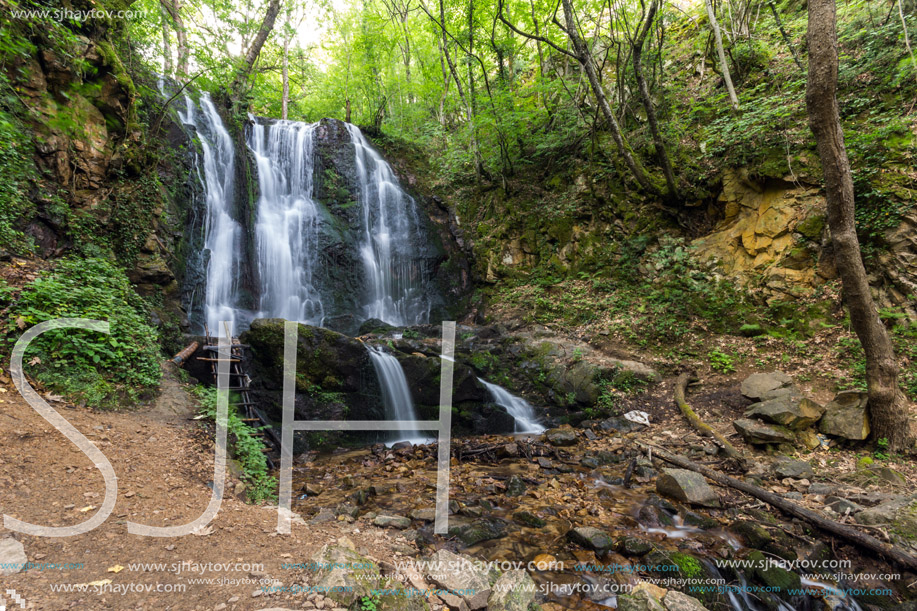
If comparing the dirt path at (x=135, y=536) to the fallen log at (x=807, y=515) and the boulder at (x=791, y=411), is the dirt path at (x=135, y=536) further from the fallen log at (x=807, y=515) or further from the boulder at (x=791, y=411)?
the boulder at (x=791, y=411)

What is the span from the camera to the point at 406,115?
18469 mm

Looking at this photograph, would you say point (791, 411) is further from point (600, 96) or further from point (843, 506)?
point (600, 96)

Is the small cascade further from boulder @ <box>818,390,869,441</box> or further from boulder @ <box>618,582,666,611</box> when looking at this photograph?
boulder @ <box>818,390,869,441</box>

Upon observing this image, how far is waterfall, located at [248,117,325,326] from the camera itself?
11094 mm

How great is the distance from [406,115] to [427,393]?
1591 centimetres

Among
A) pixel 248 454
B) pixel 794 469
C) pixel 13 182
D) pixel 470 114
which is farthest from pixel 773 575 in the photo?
pixel 470 114

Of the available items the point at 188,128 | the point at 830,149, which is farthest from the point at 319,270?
the point at 830,149

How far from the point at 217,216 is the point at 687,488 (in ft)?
41.0

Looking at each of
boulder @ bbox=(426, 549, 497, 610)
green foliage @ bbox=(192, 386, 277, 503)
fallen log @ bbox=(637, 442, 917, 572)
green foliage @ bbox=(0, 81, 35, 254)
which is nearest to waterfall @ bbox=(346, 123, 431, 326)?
green foliage @ bbox=(192, 386, 277, 503)

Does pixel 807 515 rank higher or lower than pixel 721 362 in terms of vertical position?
lower

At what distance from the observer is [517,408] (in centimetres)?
805

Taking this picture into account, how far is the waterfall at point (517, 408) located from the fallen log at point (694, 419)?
2651 mm

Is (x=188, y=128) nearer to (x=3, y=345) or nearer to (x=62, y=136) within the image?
(x=62, y=136)

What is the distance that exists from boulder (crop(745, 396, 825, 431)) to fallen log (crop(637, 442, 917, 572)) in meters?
1.51
